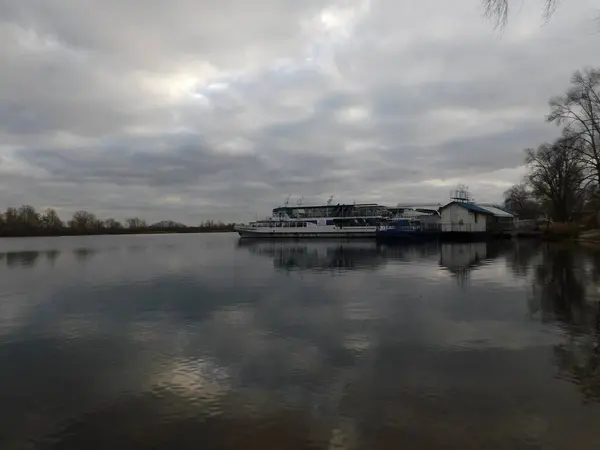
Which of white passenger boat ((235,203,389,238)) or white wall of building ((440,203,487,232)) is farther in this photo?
white passenger boat ((235,203,389,238))

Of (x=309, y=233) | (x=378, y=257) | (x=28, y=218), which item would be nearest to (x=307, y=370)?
(x=378, y=257)

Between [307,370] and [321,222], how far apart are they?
71941 millimetres

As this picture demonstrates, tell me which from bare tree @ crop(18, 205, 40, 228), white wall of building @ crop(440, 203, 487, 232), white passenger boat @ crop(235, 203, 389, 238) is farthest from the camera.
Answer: bare tree @ crop(18, 205, 40, 228)

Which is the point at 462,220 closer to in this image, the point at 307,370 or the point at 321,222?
the point at 321,222

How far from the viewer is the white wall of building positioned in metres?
65.2

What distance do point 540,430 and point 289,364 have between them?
4501mm

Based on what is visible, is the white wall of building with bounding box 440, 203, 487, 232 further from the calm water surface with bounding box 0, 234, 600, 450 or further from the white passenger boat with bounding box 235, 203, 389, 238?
the calm water surface with bounding box 0, 234, 600, 450

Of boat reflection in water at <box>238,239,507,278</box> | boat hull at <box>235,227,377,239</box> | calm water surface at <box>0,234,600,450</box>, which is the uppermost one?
boat hull at <box>235,227,377,239</box>

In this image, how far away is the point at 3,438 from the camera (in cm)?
624

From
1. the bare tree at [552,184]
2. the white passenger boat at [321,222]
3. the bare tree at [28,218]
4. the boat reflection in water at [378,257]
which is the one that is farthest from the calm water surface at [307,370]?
the bare tree at [28,218]

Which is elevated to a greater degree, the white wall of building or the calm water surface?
the white wall of building

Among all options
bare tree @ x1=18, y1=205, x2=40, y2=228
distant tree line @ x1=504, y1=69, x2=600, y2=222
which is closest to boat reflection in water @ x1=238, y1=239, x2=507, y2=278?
distant tree line @ x1=504, y1=69, x2=600, y2=222

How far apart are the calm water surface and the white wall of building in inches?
1952

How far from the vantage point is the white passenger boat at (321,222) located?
7765cm
